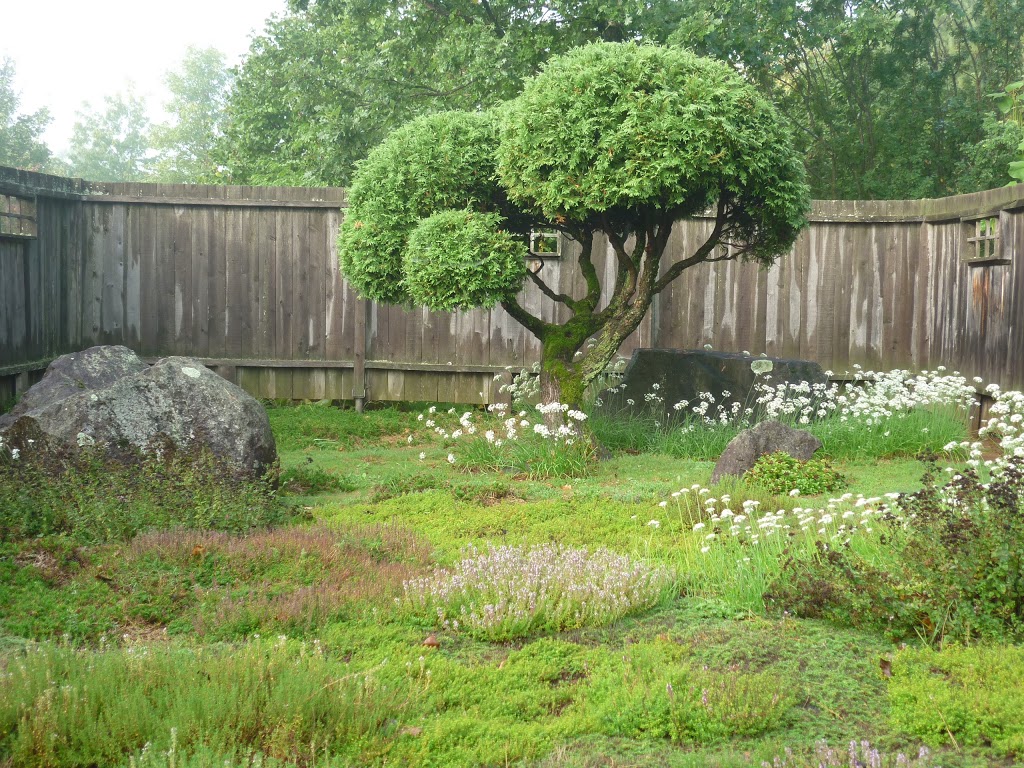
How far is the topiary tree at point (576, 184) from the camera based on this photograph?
8.22 meters

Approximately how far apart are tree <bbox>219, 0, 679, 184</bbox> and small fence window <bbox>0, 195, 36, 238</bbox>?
513 cm

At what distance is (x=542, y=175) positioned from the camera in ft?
28.9

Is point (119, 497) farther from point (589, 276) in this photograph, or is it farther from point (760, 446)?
point (589, 276)

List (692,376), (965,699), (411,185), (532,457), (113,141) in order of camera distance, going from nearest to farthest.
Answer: (965,699), (532,457), (411,185), (692,376), (113,141)

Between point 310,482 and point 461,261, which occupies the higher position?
point 461,261

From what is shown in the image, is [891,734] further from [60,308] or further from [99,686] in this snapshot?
[60,308]

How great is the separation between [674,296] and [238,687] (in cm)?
959

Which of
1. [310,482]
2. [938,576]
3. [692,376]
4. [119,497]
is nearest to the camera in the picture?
[938,576]

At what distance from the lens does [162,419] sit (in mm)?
7574

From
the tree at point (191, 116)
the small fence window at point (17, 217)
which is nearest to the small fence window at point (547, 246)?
the small fence window at point (17, 217)

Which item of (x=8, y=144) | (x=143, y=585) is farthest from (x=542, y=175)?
(x=8, y=144)

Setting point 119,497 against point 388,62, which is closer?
point 119,497

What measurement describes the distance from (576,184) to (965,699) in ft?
19.1

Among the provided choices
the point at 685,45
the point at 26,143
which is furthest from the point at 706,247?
the point at 26,143
